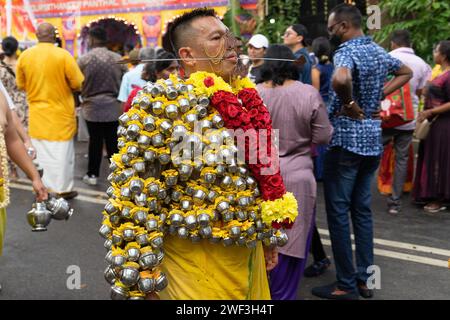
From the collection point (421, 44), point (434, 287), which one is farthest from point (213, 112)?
point (421, 44)

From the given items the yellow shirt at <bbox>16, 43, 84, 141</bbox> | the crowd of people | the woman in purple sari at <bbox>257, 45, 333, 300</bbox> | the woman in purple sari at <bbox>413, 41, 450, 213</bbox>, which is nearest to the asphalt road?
the woman in purple sari at <bbox>413, 41, 450, 213</bbox>

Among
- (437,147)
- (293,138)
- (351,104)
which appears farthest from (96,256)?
(437,147)

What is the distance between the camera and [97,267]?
484cm

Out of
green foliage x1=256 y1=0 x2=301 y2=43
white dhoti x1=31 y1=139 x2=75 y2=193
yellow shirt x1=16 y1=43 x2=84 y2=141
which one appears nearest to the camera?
yellow shirt x1=16 y1=43 x2=84 y2=141

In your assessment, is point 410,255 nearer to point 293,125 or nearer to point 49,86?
point 293,125

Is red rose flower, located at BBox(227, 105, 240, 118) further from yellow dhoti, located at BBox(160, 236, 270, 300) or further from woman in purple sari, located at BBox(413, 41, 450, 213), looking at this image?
woman in purple sari, located at BBox(413, 41, 450, 213)

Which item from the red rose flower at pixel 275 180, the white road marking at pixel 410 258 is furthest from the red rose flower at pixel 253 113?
the white road marking at pixel 410 258

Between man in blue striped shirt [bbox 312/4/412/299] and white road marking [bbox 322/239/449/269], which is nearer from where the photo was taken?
man in blue striped shirt [bbox 312/4/412/299]

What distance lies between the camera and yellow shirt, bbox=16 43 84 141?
678 centimetres

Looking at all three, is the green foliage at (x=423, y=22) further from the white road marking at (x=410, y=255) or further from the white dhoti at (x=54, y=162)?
the white dhoti at (x=54, y=162)

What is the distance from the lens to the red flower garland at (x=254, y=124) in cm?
237

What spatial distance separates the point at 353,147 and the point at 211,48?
1.92m

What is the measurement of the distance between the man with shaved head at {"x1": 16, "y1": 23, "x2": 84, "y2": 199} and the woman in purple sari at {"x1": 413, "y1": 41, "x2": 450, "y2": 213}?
4149 mm
